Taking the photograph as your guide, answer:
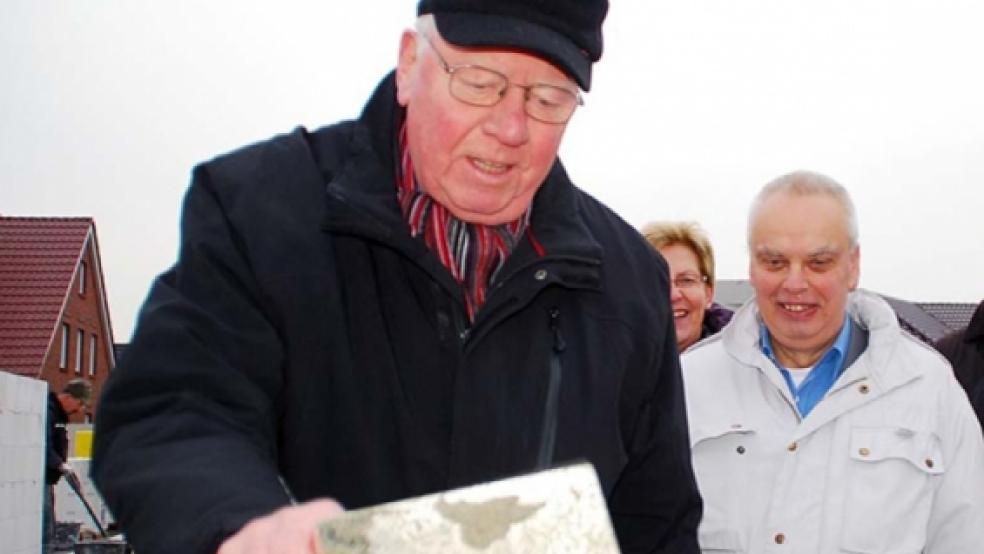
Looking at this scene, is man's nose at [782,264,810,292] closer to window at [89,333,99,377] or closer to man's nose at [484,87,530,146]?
man's nose at [484,87,530,146]

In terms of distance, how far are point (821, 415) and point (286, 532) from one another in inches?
107

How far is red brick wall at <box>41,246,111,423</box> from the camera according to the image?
3522 cm

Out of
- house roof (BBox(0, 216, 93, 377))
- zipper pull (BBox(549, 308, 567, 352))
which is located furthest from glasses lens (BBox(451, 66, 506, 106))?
house roof (BBox(0, 216, 93, 377))

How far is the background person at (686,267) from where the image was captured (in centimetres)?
523

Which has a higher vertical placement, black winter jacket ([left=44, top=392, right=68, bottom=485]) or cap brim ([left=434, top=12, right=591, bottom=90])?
cap brim ([left=434, top=12, right=591, bottom=90])

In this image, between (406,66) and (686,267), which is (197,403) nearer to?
(406,66)

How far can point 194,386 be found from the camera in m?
1.70

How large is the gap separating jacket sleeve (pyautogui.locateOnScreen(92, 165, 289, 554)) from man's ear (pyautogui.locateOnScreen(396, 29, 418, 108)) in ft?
1.20

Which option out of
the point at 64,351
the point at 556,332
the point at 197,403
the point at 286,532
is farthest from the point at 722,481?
the point at 64,351

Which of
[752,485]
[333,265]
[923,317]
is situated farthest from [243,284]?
[923,317]

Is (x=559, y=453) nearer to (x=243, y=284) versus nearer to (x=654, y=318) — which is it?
(x=654, y=318)

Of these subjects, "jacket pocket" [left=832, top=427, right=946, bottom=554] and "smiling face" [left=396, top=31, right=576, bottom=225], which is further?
"jacket pocket" [left=832, top=427, right=946, bottom=554]

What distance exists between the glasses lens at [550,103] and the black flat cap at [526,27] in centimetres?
4

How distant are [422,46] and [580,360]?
1.86ft
